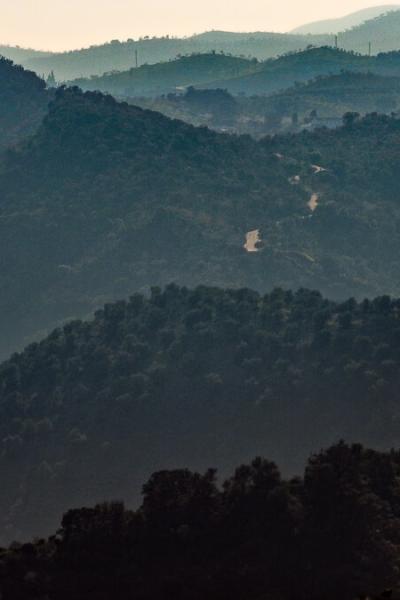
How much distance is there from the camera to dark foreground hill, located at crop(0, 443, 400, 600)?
58.8m

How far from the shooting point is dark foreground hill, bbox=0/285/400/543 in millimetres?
113500

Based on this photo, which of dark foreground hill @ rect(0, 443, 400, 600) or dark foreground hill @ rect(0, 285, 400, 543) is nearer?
dark foreground hill @ rect(0, 443, 400, 600)

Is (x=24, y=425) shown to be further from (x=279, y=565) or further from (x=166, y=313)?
(x=279, y=565)

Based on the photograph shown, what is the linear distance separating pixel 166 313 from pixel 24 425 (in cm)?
1758

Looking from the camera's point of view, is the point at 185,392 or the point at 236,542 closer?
the point at 236,542

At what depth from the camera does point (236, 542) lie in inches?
2469

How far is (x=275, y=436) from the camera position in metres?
114

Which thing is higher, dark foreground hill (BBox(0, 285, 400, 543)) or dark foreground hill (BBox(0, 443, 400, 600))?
dark foreground hill (BBox(0, 285, 400, 543))

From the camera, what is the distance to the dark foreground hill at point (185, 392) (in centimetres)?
11350

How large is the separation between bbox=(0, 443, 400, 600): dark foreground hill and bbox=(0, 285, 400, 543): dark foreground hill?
4273 centimetres

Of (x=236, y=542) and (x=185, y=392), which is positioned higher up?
(x=185, y=392)

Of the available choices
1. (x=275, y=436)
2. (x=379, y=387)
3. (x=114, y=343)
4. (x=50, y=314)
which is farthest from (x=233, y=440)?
(x=50, y=314)

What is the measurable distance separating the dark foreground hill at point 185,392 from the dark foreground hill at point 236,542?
42.7m

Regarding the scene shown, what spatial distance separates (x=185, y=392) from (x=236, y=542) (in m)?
60.3
